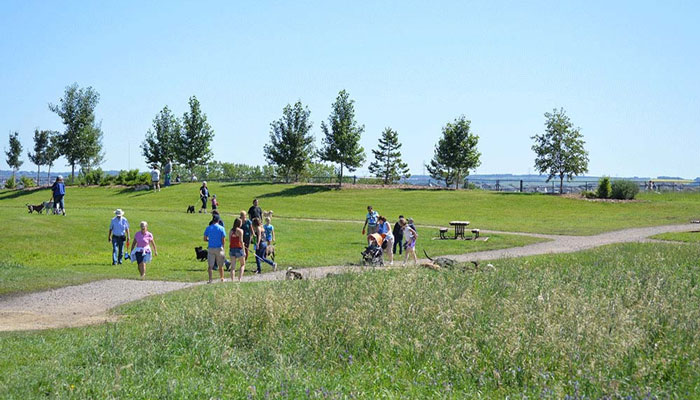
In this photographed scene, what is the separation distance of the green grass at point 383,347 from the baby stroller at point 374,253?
5865 millimetres

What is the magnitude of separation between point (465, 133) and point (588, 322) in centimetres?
5610

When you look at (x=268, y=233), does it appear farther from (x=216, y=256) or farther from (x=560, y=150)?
(x=560, y=150)

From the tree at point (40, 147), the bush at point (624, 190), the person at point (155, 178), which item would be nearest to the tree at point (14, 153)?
the tree at point (40, 147)

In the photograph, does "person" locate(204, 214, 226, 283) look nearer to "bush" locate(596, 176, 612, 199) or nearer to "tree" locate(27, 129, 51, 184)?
"bush" locate(596, 176, 612, 199)

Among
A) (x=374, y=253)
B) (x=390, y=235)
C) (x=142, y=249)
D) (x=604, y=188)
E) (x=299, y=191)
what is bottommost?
(x=374, y=253)

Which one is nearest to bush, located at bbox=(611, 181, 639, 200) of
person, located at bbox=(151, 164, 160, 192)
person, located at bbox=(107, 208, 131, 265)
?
person, located at bbox=(151, 164, 160, 192)

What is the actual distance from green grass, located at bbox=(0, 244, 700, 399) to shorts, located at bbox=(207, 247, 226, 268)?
208 inches

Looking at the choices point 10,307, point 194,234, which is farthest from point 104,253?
point 10,307

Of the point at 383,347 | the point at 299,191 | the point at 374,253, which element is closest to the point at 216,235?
the point at 374,253

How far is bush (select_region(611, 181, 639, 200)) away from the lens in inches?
2067

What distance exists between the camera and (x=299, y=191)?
57.2 metres

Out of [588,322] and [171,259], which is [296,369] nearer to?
[588,322]

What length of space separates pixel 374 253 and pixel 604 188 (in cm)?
4029

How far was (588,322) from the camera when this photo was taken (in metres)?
8.58
